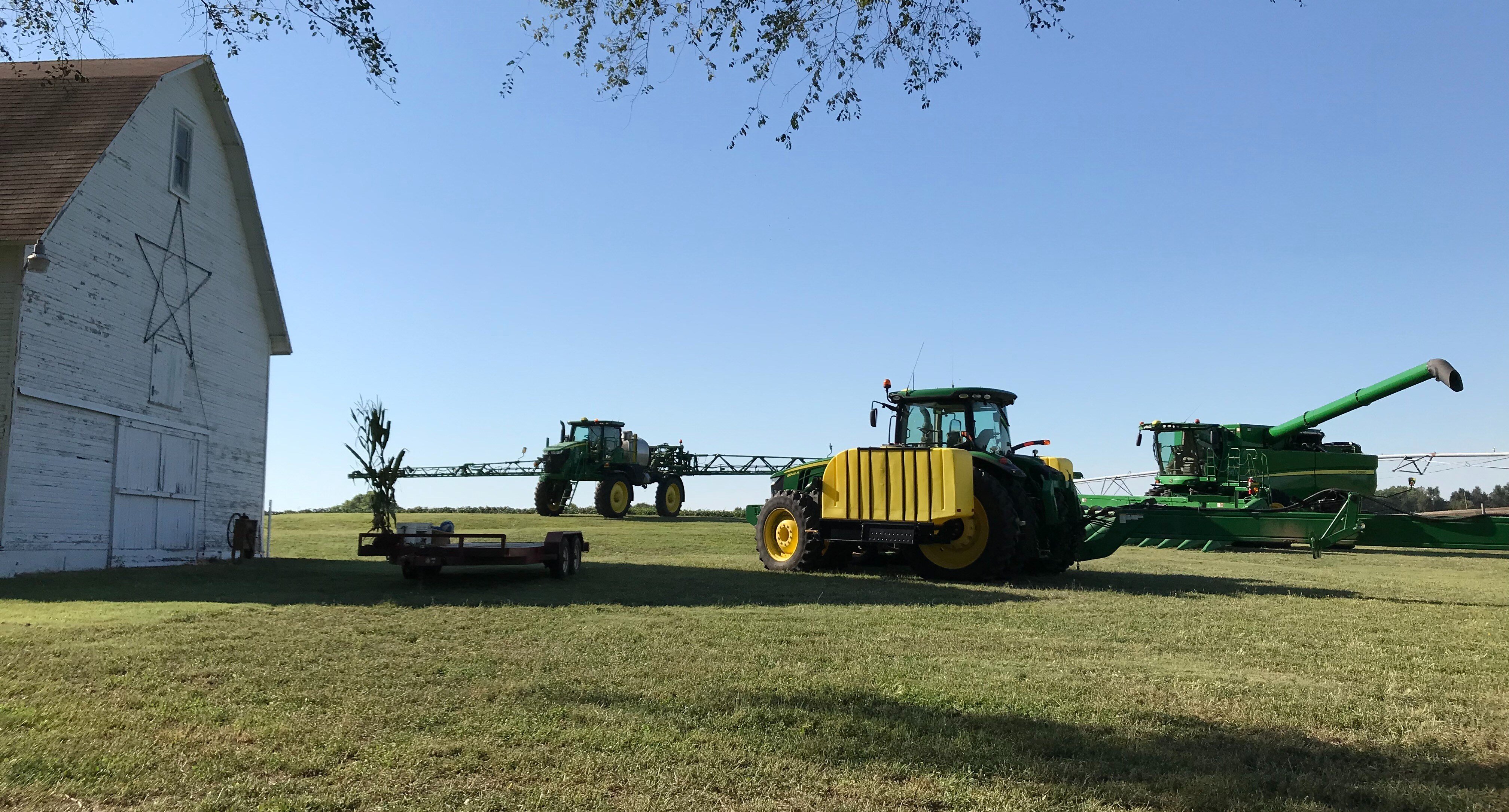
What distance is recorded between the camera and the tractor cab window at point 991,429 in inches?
562

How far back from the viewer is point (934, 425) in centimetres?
1448

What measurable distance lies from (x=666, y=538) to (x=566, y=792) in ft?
63.3

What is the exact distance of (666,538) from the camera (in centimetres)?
2309

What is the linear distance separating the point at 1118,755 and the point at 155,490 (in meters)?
16.0

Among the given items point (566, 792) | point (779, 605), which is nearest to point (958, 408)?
point (779, 605)

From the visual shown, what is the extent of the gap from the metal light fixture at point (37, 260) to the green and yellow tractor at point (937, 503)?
380 inches

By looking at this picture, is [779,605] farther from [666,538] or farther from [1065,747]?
[666,538]

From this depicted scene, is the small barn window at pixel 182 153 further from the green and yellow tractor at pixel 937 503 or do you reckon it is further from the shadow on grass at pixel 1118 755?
the shadow on grass at pixel 1118 755

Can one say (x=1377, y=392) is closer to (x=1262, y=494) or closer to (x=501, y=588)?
(x=1262, y=494)

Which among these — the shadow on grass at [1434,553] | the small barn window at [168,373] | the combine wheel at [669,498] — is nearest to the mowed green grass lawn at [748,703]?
the small barn window at [168,373]

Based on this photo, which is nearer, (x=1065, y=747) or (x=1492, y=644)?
(x=1065, y=747)

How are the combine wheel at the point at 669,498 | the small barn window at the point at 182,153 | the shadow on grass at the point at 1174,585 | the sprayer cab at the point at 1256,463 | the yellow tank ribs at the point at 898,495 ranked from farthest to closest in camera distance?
the combine wheel at the point at 669,498 → the sprayer cab at the point at 1256,463 → the small barn window at the point at 182,153 → the yellow tank ribs at the point at 898,495 → the shadow on grass at the point at 1174,585

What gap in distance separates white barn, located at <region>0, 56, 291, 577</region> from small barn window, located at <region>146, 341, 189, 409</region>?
0.03 m

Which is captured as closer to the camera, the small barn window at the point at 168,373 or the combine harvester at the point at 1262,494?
the combine harvester at the point at 1262,494
